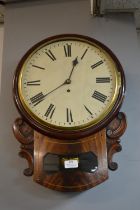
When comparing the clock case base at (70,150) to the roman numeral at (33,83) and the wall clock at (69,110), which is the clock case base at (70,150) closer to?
the wall clock at (69,110)

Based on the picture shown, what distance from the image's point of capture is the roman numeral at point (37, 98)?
1207mm

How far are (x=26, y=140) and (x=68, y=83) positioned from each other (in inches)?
10.3

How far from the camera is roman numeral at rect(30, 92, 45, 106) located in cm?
121

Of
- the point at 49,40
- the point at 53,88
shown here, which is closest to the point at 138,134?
the point at 53,88

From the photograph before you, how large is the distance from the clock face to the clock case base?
0.20 feet

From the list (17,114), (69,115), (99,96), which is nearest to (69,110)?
(69,115)

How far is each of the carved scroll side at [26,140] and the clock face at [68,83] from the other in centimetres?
7

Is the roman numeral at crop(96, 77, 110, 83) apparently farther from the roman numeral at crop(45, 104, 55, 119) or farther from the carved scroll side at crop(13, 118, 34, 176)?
the carved scroll side at crop(13, 118, 34, 176)

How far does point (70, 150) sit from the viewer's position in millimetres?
1180

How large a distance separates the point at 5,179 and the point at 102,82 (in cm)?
51

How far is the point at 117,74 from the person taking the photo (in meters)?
1.22

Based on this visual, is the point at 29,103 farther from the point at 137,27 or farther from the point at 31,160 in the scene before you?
the point at 137,27

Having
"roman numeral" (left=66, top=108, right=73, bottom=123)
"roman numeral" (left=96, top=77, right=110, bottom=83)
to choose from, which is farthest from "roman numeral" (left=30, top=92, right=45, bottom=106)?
"roman numeral" (left=96, top=77, right=110, bottom=83)

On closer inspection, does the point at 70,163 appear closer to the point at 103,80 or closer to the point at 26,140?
the point at 26,140
